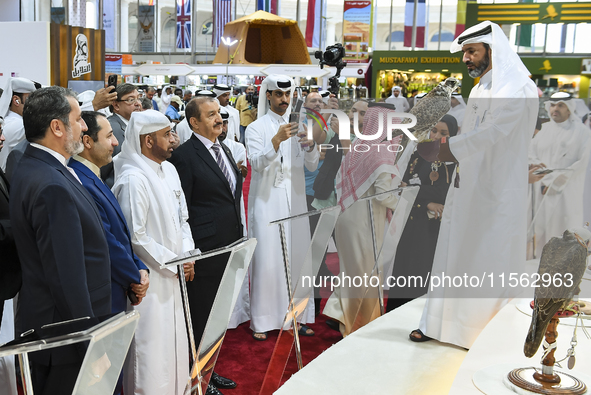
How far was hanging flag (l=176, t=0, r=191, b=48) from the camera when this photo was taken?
23938 millimetres

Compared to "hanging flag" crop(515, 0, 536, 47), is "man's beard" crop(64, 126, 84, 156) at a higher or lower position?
lower

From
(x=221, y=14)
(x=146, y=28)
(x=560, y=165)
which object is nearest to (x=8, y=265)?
(x=560, y=165)

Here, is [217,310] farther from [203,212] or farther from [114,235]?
[203,212]

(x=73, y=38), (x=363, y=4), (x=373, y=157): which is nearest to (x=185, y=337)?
(x=373, y=157)

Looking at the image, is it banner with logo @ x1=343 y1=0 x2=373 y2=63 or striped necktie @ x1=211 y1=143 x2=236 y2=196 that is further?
banner with logo @ x1=343 y1=0 x2=373 y2=63

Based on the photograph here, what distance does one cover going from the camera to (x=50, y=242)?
6.09ft

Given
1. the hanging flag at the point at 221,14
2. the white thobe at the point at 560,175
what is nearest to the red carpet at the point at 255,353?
the white thobe at the point at 560,175

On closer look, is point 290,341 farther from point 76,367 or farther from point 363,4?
point 363,4

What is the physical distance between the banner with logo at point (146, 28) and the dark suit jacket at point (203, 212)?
77.1 ft

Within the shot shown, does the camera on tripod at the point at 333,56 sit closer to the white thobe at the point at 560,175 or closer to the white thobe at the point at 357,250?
the white thobe at the point at 357,250

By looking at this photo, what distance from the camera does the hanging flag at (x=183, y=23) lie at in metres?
23.9

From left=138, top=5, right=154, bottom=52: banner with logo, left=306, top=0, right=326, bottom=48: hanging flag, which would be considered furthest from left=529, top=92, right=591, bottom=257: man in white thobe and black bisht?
left=138, top=5, right=154, bottom=52: banner with logo

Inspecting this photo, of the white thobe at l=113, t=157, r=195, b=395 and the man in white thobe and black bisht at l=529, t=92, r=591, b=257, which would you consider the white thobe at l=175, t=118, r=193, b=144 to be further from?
the man in white thobe and black bisht at l=529, t=92, r=591, b=257

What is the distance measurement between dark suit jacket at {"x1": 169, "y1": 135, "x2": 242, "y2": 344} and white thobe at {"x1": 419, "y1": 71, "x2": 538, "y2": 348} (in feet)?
3.97
